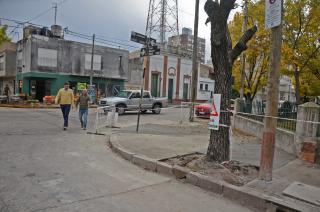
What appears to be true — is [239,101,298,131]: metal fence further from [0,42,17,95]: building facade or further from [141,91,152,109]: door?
[0,42,17,95]: building facade

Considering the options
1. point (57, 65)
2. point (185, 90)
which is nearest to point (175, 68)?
point (185, 90)

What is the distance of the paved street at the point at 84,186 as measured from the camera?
425 cm

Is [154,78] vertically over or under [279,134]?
over

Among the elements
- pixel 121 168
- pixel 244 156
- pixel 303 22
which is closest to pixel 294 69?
pixel 303 22

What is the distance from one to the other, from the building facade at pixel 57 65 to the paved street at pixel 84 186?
81.6 ft

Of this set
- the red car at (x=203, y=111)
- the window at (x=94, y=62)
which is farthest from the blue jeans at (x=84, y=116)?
the window at (x=94, y=62)

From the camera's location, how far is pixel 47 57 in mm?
30781

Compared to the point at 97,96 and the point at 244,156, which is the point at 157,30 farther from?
the point at 244,156

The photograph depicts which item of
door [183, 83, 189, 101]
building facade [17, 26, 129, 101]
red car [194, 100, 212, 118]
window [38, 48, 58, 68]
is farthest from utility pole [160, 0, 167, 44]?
red car [194, 100, 212, 118]

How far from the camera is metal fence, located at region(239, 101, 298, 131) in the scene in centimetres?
845

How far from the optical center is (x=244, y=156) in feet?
24.5

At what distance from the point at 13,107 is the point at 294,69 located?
68.3 feet

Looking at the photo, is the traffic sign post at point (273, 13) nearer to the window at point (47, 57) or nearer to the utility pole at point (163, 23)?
the window at point (47, 57)

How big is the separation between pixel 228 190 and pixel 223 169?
902mm
